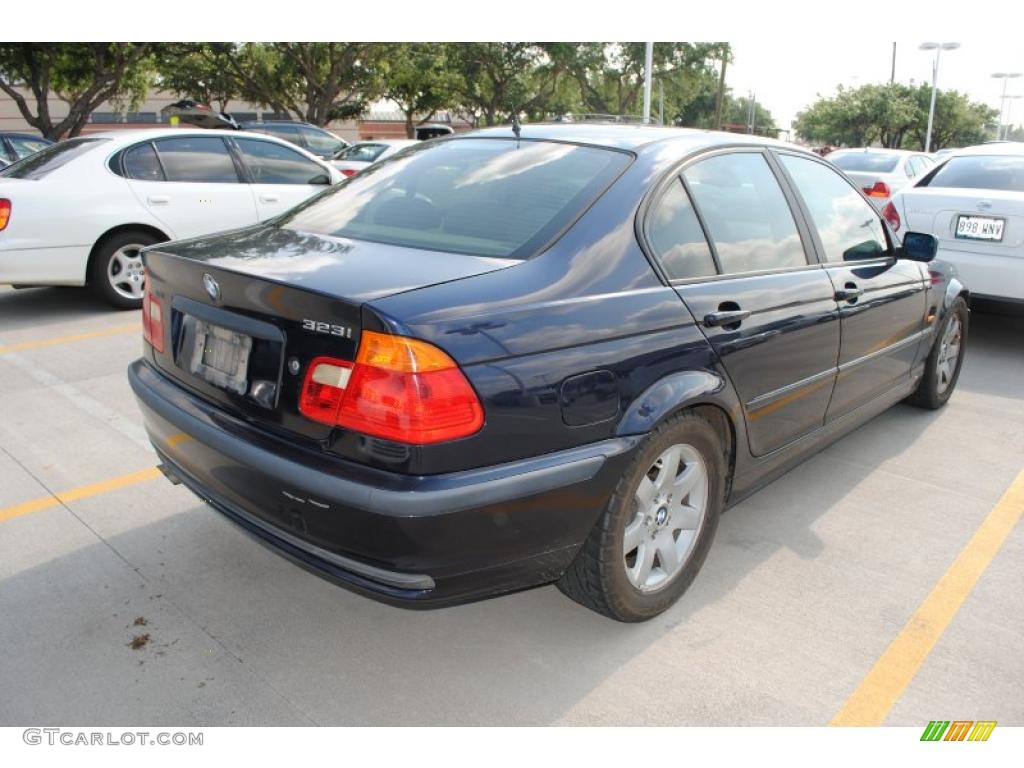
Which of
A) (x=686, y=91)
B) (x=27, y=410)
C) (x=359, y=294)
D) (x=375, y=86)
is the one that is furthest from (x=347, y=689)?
(x=686, y=91)

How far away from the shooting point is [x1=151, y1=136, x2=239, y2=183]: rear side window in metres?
7.37

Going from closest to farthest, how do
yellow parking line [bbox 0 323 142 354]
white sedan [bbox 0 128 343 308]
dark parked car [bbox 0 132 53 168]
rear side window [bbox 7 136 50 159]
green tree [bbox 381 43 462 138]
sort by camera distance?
yellow parking line [bbox 0 323 142 354] < white sedan [bbox 0 128 343 308] < dark parked car [bbox 0 132 53 168] < rear side window [bbox 7 136 50 159] < green tree [bbox 381 43 462 138]

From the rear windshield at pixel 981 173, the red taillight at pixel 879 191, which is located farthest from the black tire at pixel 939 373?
the red taillight at pixel 879 191

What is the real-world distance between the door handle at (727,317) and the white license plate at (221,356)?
1496 mm

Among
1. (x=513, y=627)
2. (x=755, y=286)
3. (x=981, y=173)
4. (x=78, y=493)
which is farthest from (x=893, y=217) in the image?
(x=78, y=493)

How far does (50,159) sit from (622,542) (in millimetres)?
6605

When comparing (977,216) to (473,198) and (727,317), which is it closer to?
(727,317)

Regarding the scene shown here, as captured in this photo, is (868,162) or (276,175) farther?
(868,162)

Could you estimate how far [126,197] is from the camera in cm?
699

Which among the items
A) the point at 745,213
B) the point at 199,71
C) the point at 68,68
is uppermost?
the point at 199,71

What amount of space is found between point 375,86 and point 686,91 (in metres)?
14.8
